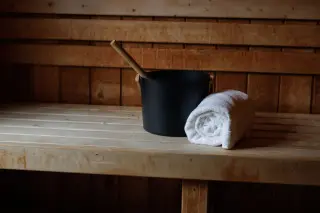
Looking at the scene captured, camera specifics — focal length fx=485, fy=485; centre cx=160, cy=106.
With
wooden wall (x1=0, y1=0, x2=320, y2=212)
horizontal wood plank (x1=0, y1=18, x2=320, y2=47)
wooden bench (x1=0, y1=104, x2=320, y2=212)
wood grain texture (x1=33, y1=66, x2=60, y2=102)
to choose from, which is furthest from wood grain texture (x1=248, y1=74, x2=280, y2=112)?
Answer: wood grain texture (x1=33, y1=66, x2=60, y2=102)

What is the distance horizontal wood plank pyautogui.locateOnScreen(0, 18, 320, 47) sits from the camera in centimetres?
168

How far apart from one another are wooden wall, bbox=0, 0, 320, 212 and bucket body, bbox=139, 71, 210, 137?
1.18 ft

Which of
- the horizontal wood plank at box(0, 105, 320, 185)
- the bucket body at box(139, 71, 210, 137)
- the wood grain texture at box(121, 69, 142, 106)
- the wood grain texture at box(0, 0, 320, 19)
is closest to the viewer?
the horizontal wood plank at box(0, 105, 320, 185)

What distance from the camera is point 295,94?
5.69ft

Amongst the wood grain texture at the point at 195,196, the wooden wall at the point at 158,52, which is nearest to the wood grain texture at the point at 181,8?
the wooden wall at the point at 158,52

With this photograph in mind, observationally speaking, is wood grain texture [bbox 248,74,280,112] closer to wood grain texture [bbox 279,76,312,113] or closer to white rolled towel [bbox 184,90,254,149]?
→ wood grain texture [bbox 279,76,312,113]

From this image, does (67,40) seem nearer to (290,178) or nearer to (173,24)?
(173,24)

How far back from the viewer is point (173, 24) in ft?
5.61

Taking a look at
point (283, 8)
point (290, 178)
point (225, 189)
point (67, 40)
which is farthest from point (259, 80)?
point (67, 40)

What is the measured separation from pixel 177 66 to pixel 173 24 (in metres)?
0.15

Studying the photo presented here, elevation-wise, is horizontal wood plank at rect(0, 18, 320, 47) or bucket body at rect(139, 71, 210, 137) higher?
horizontal wood plank at rect(0, 18, 320, 47)

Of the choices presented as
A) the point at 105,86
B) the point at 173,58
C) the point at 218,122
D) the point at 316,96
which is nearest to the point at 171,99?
the point at 218,122

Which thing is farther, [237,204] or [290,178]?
[237,204]

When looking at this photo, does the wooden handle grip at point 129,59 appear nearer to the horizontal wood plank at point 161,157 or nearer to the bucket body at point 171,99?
the bucket body at point 171,99
